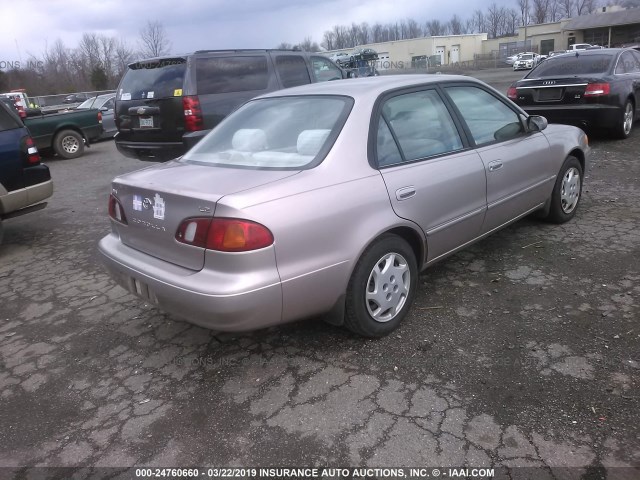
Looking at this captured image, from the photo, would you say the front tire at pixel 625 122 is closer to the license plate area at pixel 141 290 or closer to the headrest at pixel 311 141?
the headrest at pixel 311 141

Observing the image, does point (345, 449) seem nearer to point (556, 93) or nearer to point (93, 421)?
point (93, 421)

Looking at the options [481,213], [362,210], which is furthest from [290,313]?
[481,213]

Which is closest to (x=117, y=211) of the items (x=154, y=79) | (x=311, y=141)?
(x=311, y=141)

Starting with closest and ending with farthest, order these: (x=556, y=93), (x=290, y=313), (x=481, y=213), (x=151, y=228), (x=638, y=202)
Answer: (x=290, y=313) < (x=151, y=228) < (x=481, y=213) < (x=638, y=202) < (x=556, y=93)

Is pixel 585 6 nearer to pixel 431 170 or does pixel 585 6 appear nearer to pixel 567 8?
pixel 567 8

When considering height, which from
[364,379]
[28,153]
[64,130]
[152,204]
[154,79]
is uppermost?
[154,79]

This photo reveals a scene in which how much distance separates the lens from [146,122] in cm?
742

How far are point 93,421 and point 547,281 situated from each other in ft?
10.7

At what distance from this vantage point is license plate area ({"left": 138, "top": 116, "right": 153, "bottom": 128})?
24.1 feet

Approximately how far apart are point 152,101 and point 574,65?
23.1 feet

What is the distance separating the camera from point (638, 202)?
5676 millimetres

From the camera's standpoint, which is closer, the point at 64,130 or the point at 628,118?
the point at 628,118

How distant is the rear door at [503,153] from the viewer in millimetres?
3939

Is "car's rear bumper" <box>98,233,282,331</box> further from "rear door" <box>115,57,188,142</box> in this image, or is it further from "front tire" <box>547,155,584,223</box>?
"rear door" <box>115,57,188,142</box>
